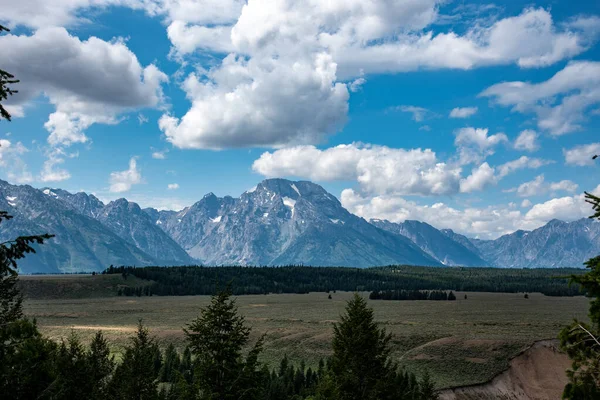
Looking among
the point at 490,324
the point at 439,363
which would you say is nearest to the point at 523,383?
the point at 439,363

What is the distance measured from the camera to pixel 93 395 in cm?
2922

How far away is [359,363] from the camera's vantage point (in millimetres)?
29172

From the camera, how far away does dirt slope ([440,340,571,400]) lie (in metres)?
59.3

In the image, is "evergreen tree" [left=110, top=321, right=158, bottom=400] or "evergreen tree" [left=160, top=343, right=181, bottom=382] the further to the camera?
"evergreen tree" [left=160, top=343, right=181, bottom=382]

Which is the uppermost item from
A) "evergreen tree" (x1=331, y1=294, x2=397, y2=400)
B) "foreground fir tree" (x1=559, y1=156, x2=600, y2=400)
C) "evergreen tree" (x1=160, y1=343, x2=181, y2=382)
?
"foreground fir tree" (x1=559, y1=156, x2=600, y2=400)

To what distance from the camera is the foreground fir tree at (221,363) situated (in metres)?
18.8

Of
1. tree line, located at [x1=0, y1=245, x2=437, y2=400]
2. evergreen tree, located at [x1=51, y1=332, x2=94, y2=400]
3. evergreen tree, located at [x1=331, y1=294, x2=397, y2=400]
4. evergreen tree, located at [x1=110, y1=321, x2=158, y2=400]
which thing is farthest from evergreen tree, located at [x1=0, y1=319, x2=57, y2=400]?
evergreen tree, located at [x1=331, y1=294, x2=397, y2=400]

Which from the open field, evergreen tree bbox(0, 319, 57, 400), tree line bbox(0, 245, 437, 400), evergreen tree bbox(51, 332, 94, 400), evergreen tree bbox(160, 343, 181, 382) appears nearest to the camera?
evergreen tree bbox(0, 319, 57, 400)

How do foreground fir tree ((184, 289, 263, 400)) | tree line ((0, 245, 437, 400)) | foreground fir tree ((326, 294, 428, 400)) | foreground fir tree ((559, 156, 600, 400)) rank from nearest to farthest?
foreground fir tree ((559, 156, 600, 400)) → tree line ((0, 245, 437, 400)) → foreground fir tree ((184, 289, 263, 400)) → foreground fir tree ((326, 294, 428, 400))

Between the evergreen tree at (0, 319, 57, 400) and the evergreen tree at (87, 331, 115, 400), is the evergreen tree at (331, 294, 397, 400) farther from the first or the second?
the evergreen tree at (0, 319, 57, 400)

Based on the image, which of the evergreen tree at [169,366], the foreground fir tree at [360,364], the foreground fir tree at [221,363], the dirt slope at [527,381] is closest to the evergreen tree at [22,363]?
the foreground fir tree at [221,363]

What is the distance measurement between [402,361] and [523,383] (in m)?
16.0

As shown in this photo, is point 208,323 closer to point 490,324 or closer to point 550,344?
point 550,344

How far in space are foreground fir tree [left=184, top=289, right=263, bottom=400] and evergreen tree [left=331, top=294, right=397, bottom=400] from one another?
10249 millimetres
